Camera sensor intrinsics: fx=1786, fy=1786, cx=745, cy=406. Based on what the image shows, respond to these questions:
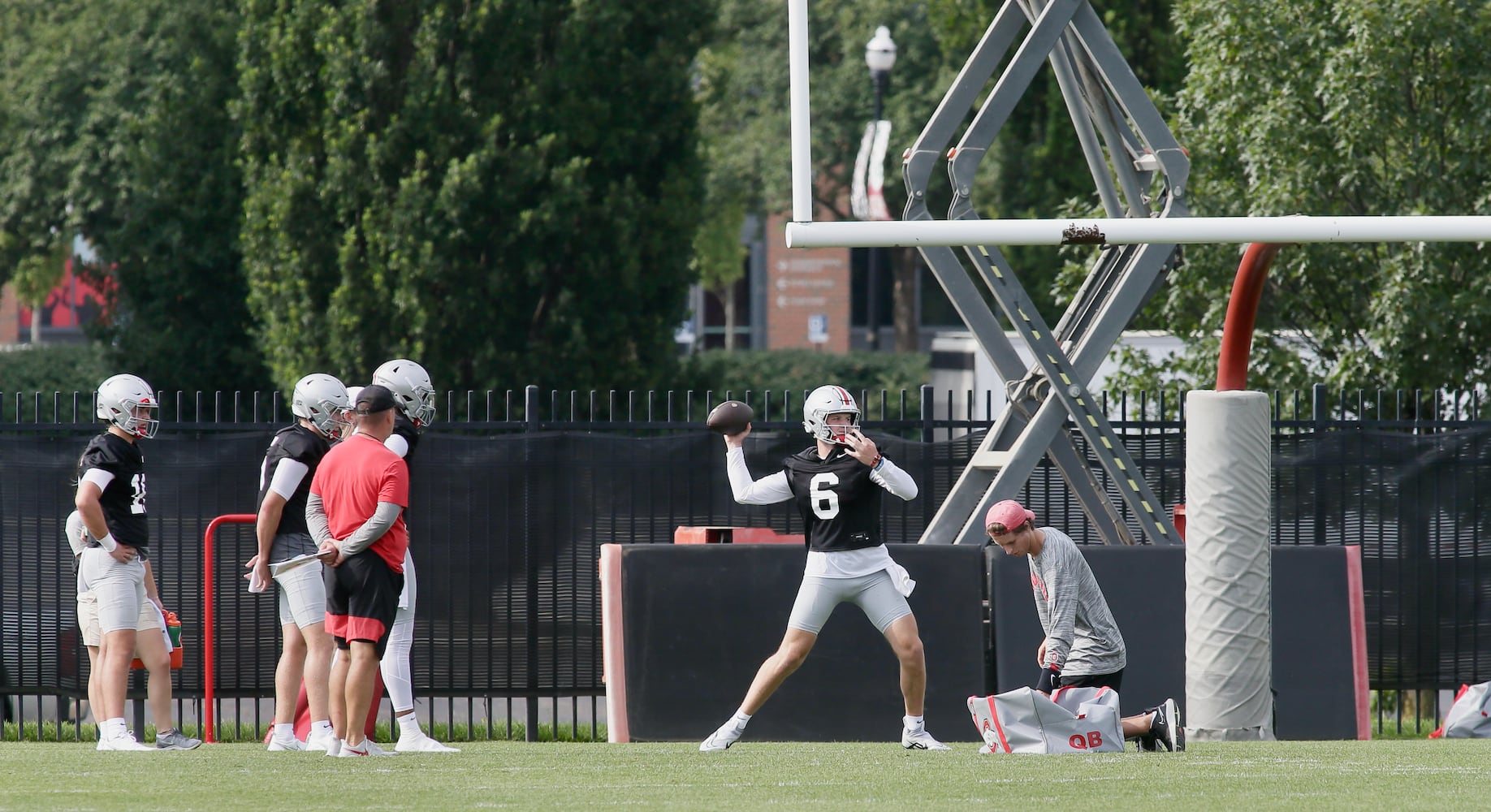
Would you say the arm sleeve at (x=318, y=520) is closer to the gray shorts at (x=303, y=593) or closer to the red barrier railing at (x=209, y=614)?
the gray shorts at (x=303, y=593)

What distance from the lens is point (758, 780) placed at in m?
7.18

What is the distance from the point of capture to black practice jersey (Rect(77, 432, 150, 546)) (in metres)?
8.35

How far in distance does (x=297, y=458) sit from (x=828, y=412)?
8.22 ft

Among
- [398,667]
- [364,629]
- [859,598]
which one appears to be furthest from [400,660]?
[859,598]

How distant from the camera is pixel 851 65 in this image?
35406 millimetres

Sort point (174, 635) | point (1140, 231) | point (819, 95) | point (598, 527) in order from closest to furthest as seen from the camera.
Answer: point (1140, 231) < point (174, 635) < point (598, 527) < point (819, 95)

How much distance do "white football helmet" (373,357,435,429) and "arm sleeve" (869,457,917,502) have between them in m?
2.18

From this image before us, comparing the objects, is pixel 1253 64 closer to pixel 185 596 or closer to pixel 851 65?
pixel 185 596

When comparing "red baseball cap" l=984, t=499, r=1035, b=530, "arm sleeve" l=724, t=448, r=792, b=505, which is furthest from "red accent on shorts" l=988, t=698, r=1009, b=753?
"arm sleeve" l=724, t=448, r=792, b=505

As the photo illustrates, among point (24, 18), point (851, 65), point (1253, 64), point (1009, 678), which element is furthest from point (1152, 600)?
point (851, 65)

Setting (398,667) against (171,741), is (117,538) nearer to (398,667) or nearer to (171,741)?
(171,741)

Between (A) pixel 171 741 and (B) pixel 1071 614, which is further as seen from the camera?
(A) pixel 171 741

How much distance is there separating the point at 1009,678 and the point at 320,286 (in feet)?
40.9

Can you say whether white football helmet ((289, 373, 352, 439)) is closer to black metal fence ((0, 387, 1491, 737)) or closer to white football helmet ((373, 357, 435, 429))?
white football helmet ((373, 357, 435, 429))
